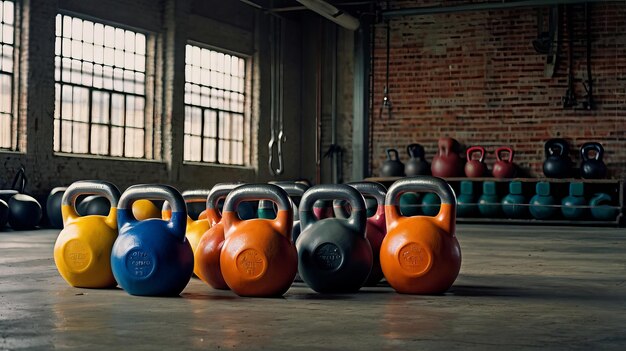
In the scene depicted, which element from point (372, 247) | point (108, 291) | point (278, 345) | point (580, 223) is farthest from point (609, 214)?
point (278, 345)

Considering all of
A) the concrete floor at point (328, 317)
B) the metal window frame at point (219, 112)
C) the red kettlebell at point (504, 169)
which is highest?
the metal window frame at point (219, 112)

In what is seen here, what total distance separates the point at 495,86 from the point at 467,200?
105 inches

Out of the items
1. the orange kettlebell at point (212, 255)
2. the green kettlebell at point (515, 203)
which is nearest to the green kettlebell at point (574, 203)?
the green kettlebell at point (515, 203)

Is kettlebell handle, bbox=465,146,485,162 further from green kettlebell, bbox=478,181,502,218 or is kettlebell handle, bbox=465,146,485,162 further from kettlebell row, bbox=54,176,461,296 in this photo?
kettlebell row, bbox=54,176,461,296

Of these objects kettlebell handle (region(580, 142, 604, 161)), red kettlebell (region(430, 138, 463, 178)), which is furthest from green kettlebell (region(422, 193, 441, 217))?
kettlebell handle (region(580, 142, 604, 161))

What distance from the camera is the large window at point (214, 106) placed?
59.3 feet

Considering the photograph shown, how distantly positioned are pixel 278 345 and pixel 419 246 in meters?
1.81

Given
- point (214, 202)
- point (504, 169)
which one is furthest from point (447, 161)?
point (214, 202)

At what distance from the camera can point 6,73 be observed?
1379 cm

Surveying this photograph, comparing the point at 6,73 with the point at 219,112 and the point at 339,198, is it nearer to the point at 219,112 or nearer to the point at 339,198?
the point at 219,112

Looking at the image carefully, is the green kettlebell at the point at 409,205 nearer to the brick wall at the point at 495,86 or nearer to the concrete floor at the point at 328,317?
the brick wall at the point at 495,86

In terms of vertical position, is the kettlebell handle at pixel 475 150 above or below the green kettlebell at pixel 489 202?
above

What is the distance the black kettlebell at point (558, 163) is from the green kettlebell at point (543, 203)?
43 centimetres

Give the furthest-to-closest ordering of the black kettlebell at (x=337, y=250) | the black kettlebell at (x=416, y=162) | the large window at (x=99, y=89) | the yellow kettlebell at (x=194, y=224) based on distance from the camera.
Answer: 1. the black kettlebell at (x=416, y=162)
2. the large window at (x=99, y=89)
3. the yellow kettlebell at (x=194, y=224)
4. the black kettlebell at (x=337, y=250)
